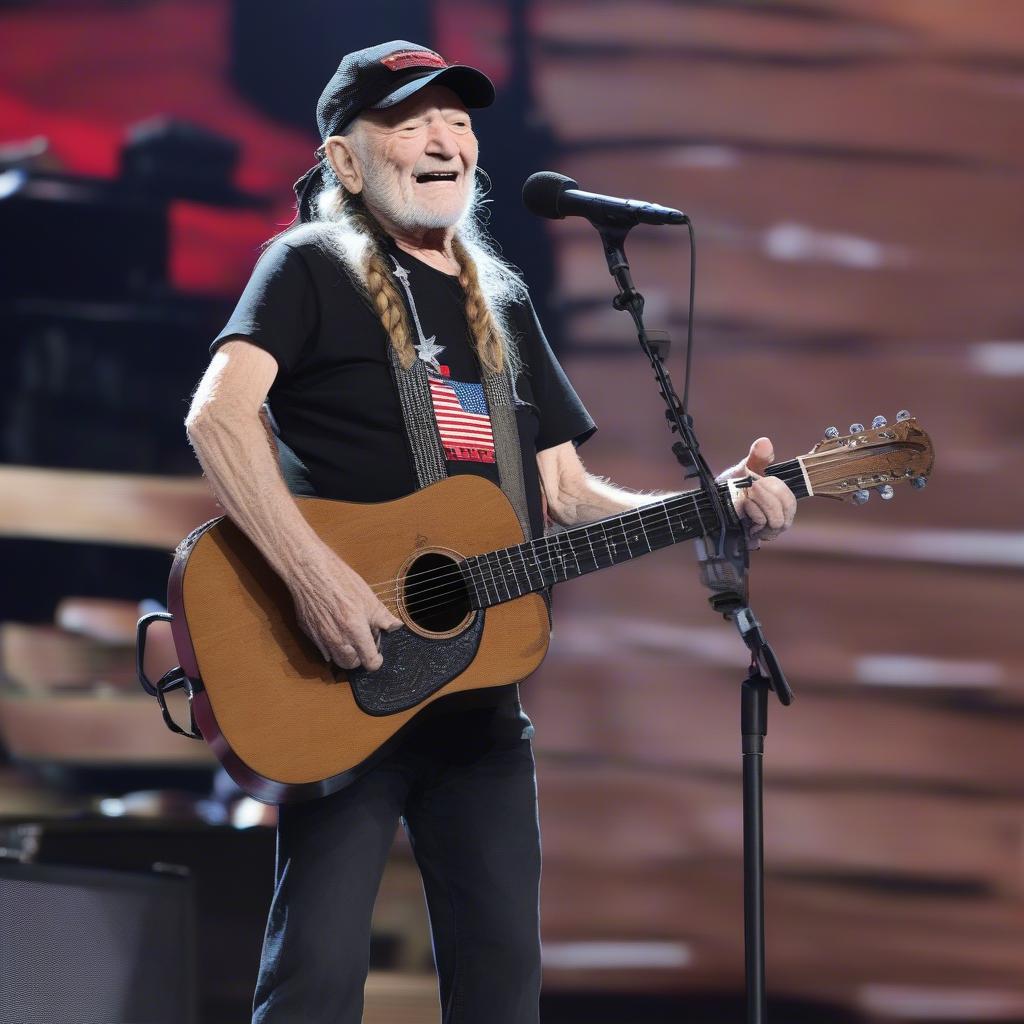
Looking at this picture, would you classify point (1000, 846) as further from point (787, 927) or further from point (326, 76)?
point (326, 76)

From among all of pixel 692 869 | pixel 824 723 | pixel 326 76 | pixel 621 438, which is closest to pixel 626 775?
pixel 692 869

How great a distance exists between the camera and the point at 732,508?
2.11 meters

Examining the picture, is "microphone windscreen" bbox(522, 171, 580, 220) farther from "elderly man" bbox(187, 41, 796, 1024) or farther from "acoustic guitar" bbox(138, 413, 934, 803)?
"acoustic guitar" bbox(138, 413, 934, 803)

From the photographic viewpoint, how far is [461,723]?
205 cm

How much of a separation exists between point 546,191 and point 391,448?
0.52 m

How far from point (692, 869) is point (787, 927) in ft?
0.97

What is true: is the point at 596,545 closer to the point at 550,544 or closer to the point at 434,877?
the point at 550,544

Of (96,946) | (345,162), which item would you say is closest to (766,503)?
(345,162)

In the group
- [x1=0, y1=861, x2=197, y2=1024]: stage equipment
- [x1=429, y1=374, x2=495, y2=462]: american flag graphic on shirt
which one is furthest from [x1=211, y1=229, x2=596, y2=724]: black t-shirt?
[x1=0, y1=861, x2=197, y2=1024]: stage equipment

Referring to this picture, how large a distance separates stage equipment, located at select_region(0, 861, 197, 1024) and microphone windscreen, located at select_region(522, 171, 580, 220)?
1.60 metres

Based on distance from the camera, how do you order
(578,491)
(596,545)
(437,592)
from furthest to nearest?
(578,491) → (596,545) → (437,592)

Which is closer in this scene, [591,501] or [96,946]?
[591,501]

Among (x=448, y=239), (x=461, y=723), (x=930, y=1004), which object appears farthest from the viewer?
(x=930, y=1004)

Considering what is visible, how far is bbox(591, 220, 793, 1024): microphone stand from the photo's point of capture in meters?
1.88
